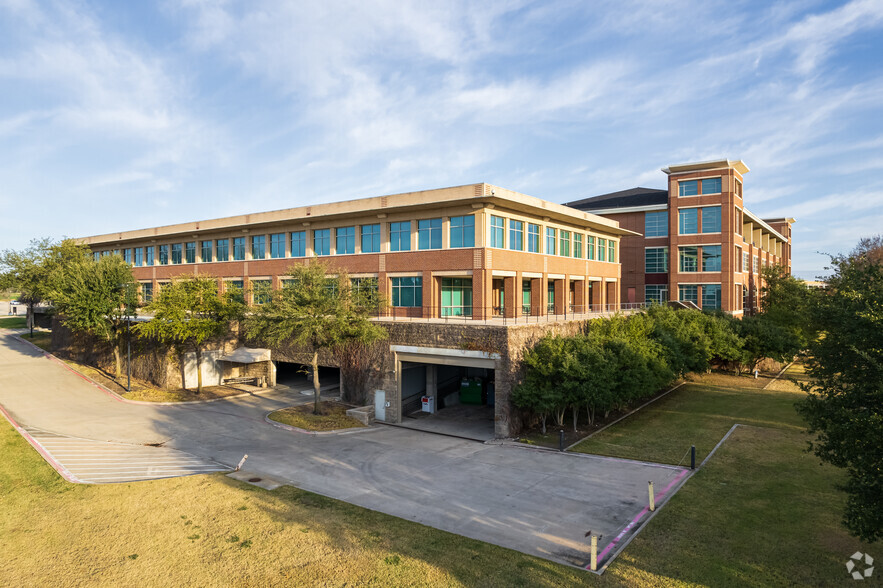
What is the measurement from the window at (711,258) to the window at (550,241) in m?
25.5

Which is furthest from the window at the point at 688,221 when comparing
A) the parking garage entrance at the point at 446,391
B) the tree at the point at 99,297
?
the tree at the point at 99,297

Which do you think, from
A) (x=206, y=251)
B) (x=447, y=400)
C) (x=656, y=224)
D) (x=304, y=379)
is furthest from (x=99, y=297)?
(x=656, y=224)

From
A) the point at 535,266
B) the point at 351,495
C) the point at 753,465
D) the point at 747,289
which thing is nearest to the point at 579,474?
the point at 753,465

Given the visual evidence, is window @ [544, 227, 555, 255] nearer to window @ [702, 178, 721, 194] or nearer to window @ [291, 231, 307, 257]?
window @ [291, 231, 307, 257]

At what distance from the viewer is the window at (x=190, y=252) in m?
49.0

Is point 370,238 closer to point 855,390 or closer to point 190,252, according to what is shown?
point 190,252

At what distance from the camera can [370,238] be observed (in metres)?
35.7

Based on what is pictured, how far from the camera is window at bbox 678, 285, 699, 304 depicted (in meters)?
55.5

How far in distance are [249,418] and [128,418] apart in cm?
634

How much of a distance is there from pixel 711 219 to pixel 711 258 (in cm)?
419

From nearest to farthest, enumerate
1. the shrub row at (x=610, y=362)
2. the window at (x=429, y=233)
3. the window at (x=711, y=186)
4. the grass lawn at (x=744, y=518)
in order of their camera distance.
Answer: the grass lawn at (x=744, y=518) < the shrub row at (x=610, y=362) < the window at (x=429, y=233) < the window at (x=711, y=186)

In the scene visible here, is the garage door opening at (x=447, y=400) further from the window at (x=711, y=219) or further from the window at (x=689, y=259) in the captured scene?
the window at (x=711, y=219)

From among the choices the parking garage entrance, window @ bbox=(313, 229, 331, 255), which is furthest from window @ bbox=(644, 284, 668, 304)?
window @ bbox=(313, 229, 331, 255)

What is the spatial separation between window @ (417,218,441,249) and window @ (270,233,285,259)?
13625mm
